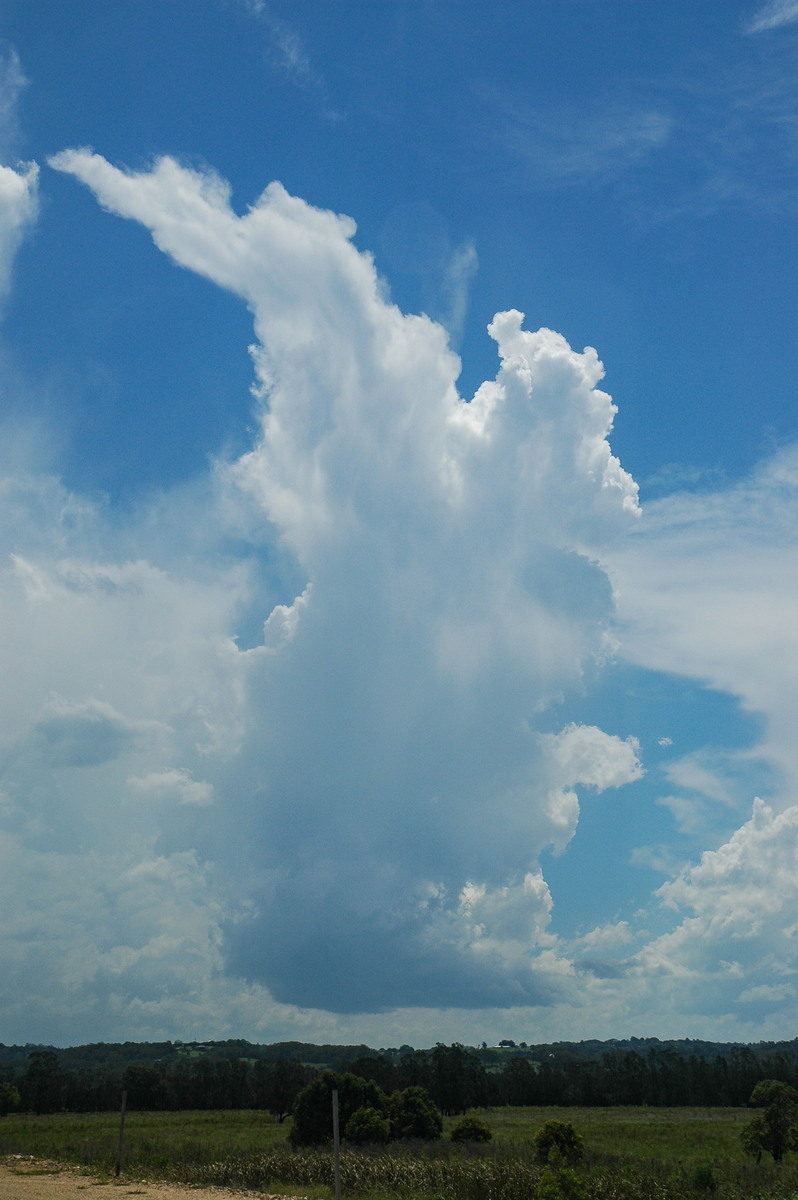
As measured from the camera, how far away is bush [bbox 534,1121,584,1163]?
108 feet

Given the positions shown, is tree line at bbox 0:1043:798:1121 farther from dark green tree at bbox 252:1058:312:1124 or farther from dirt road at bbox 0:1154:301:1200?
dirt road at bbox 0:1154:301:1200

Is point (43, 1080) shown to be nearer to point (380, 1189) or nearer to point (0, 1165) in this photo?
point (0, 1165)

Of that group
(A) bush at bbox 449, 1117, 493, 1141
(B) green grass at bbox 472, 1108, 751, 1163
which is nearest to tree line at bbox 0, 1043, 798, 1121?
(B) green grass at bbox 472, 1108, 751, 1163

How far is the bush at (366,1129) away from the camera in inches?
1615

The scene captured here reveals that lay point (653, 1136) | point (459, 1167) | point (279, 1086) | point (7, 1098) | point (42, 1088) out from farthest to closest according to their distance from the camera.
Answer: point (42, 1088) < point (7, 1098) < point (279, 1086) < point (653, 1136) < point (459, 1167)

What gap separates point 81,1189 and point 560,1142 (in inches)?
684

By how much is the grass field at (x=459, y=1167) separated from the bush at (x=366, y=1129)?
10.7 feet

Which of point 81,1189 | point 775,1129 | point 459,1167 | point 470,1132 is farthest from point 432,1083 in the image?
point 459,1167

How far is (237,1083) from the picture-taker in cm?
9562

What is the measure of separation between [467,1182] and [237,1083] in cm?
7984

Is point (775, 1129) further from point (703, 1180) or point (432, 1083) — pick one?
point (432, 1083)

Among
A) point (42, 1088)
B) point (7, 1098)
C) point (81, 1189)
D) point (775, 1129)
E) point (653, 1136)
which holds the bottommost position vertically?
point (7, 1098)

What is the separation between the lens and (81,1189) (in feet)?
96.7

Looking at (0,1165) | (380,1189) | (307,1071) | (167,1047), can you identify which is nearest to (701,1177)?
(380,1189)
